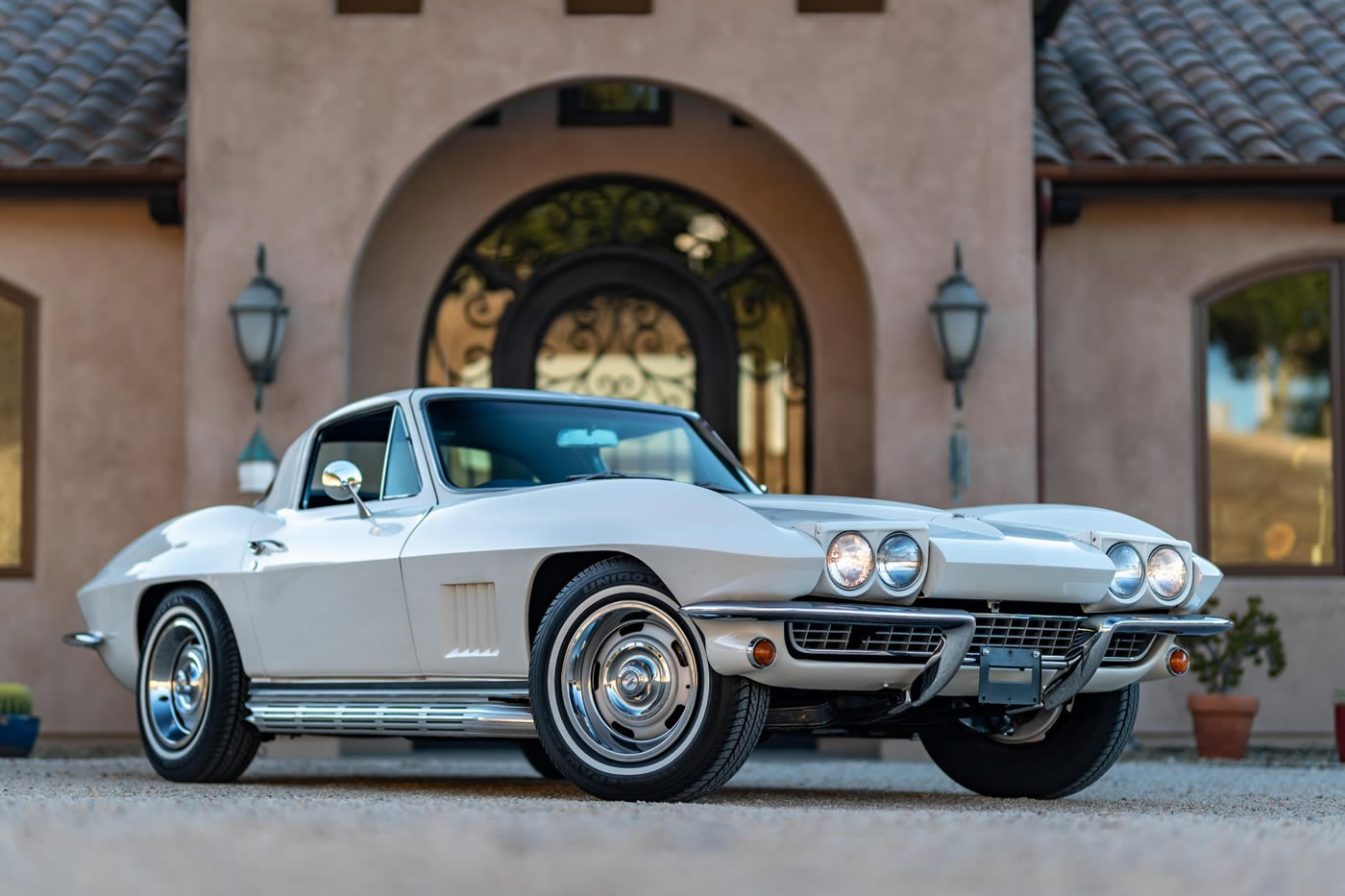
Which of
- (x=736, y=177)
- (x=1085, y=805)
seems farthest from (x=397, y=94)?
(x=1085, y=805)

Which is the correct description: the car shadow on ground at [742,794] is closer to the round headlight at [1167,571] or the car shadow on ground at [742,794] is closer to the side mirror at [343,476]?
the round headlight at [1167,571]

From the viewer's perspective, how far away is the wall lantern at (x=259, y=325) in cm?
1019

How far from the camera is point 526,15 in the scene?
10562 mm

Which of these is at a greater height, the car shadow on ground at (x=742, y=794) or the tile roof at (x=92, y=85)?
the tile roof at (x=92, y=85)

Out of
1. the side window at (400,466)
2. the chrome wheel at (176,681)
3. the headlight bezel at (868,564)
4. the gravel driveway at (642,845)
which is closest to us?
the gravel driveway at (642,845)

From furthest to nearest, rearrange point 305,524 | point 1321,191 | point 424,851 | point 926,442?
point 1321,191 → point 926,442 → point 305,524 → point 424,851

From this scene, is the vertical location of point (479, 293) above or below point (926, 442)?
above

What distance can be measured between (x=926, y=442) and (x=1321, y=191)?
3.00 m

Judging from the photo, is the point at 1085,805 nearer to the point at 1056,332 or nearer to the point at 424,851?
the point at 424,851

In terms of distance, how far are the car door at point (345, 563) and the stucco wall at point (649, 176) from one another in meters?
4.16

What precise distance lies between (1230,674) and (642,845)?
707 cm

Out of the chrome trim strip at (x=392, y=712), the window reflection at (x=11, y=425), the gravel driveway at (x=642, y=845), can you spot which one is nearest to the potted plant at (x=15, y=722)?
the window reflection at (x=11, y=425)

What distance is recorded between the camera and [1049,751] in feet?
21.4

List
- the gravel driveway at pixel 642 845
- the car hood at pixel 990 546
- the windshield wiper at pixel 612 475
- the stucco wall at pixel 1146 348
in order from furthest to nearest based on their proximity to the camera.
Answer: the stucco wall at pixel 1146 348 → the windshield wiper at pixel 612 475 → the car hood at pixel 990 546 → the gravel driveway at pixel 642 845
